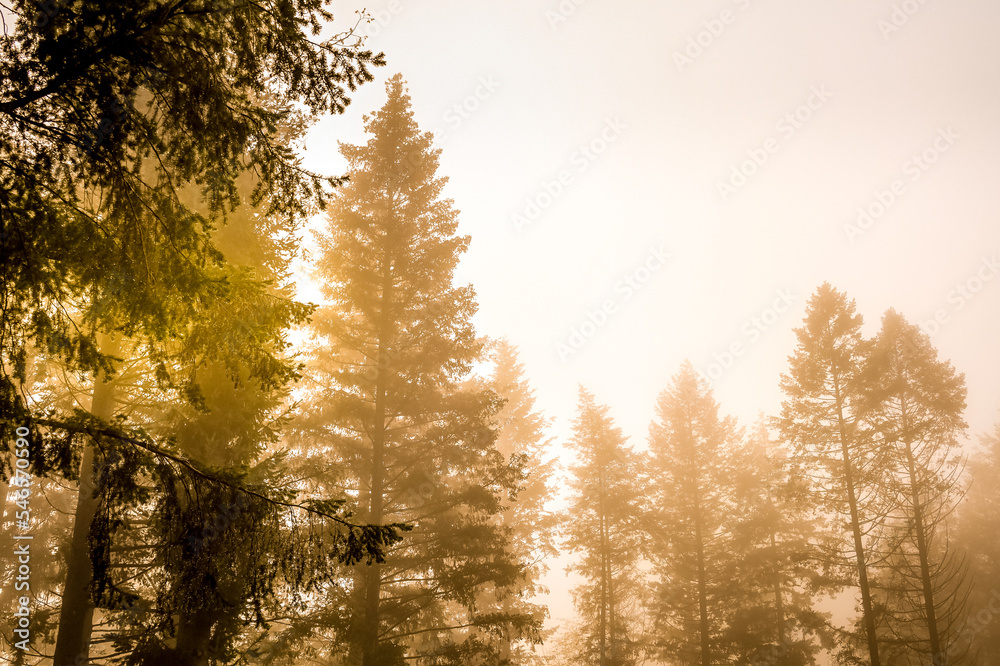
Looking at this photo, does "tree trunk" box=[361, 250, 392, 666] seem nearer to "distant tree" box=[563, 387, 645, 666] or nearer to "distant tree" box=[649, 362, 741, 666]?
"distant tree" box=[563, 387, 645, 666]

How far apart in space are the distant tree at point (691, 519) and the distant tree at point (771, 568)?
51 centimetres

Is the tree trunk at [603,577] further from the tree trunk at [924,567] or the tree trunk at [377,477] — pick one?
the tree trunk at [377,477]

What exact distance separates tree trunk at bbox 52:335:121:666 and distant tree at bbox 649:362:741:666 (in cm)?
1976

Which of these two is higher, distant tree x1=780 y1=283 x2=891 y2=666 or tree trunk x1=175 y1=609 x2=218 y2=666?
distant tree x1=780 y1=283 x2=891 y2=666

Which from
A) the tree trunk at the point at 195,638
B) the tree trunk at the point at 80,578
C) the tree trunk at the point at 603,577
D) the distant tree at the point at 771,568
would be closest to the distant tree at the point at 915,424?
the distant tree at the point at 771,568

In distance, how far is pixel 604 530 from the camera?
21.8m

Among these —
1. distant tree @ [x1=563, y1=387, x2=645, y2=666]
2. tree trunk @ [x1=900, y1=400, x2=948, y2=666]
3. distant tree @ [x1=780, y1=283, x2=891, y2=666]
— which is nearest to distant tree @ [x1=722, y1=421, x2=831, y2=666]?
distant tree @ [x1=780, y1=283, x2=891, y2=666]

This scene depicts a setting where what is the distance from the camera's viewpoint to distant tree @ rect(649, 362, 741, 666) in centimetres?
2170

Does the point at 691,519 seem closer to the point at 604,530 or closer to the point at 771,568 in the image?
the point at 771,568

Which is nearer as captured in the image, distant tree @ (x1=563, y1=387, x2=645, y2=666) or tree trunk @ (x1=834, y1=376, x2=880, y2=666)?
tree trunk @ (x1=834, y1=376, x2=880, y2=666)

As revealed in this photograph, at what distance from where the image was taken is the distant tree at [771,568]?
744 inches

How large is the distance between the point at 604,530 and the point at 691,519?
4.25m

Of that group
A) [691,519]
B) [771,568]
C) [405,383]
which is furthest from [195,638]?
[771,568]

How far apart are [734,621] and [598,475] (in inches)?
322
